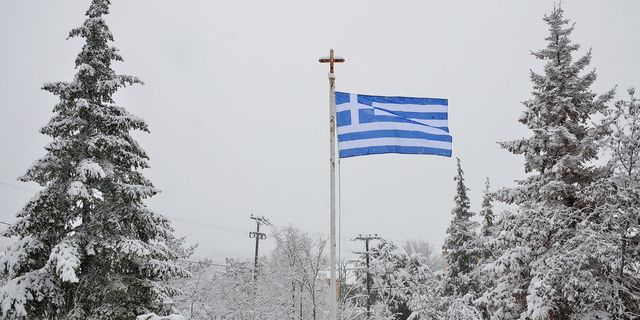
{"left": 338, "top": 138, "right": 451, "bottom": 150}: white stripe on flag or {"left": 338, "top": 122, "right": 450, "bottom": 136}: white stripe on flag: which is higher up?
{"left": 338, "top": 122, "right": 450, "bottom": 136}: white stripe on flag

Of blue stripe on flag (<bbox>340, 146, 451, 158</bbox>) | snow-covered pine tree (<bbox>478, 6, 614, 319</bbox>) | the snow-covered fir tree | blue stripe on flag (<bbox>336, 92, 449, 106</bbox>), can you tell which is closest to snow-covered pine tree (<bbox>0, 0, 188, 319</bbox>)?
blue stripe on flag (<bbox>340, 146, 451, 158</bbox>)

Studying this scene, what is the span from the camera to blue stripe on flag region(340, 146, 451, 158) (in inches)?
383

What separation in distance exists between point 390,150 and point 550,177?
7.27 meters

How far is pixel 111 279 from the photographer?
11.5 m

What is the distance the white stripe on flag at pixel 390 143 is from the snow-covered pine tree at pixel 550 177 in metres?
4.80

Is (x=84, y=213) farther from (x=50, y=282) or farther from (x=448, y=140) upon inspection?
(x=448, y=140)

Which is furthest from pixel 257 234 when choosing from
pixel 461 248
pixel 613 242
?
pixel 613 242

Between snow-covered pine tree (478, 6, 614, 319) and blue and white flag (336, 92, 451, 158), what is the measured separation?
4.93 metres

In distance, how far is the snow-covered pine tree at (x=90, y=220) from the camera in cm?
1095

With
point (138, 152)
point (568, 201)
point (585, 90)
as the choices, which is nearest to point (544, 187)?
point (568, 201)

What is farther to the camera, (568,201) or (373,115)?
(568,201)

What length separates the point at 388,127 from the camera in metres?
9.88

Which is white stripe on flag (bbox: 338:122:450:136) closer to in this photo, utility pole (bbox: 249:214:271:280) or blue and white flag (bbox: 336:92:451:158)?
blue and white flag (bbox: 336:92:451:158)

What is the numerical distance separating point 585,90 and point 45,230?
1540 cm
